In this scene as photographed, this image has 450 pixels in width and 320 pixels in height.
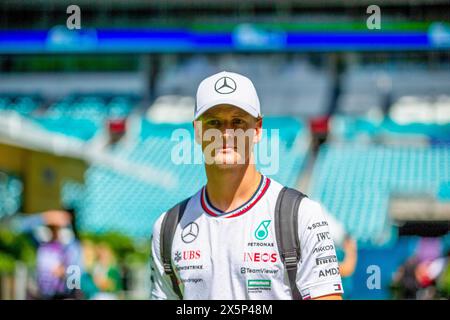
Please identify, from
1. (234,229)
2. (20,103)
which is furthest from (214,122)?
(20,103)

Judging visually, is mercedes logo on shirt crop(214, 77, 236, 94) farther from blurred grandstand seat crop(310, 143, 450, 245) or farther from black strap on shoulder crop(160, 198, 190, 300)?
blurred grandstand seat crop(310, 143, 450, 245)

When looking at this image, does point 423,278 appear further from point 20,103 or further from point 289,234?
point 20,103

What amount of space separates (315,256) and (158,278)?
51 centimetres

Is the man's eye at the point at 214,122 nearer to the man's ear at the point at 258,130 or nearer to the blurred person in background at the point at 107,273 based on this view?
the man's ear at the point at 258,130

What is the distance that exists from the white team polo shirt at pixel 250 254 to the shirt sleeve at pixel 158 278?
11 millimetres

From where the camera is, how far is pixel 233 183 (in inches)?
94.0

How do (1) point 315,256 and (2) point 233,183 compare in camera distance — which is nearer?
(1) point 315,256

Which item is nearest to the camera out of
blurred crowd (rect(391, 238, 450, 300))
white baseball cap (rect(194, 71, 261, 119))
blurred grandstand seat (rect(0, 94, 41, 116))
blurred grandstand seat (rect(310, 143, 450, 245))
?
white baseball cap (rect(194, 71, 261, 119))

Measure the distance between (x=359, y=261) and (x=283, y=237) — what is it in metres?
10.0

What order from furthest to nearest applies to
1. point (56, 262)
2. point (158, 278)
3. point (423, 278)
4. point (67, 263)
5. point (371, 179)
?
1. point (371, 179)
2. point (423, 278)
3. point (56, 262)
4. point (67, 263)
5. point (158, 278)

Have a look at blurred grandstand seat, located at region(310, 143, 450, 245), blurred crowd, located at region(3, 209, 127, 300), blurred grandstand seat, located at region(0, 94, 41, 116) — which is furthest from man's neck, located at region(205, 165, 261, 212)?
blurred grandstand seat, located at region(0, 94, 41, 116)

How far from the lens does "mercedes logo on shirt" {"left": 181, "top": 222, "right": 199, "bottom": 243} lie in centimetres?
240
